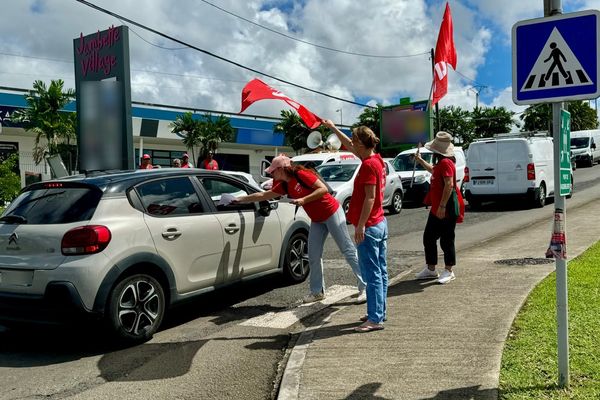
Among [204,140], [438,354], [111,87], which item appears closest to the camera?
[438,354]

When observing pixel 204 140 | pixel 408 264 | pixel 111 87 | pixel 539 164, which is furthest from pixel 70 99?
pixel 408 264

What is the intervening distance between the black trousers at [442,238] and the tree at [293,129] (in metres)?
38.5

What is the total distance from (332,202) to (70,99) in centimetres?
2734

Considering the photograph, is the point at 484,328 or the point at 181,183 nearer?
the point at 484,328

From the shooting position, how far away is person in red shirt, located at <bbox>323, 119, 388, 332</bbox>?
489 centimetres

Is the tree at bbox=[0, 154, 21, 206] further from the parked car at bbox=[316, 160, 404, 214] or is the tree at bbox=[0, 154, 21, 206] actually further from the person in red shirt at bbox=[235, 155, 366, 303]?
the person in red shirt at bbox=[235, 155, 366, 303]

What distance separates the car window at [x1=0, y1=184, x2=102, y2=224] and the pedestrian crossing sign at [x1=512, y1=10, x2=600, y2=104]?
362 centimetres

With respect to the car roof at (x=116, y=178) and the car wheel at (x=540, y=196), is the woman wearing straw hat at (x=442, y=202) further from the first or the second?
the car wheel at (x=540, y=196)

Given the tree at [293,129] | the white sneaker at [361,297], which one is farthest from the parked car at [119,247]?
the tree at [293,129]

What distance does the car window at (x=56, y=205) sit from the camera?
4895 millimetres

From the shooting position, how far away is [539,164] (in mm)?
15516

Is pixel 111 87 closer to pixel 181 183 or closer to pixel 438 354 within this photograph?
pixel 181 183

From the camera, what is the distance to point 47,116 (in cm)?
2842

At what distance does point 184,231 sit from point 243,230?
3.05ft
